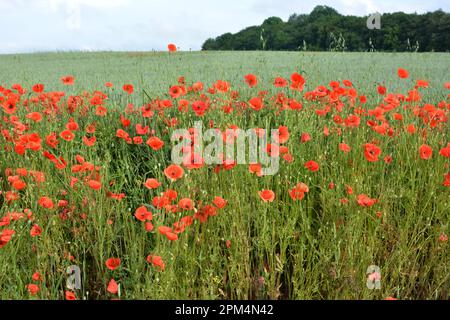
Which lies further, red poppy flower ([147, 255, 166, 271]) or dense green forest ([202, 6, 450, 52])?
dense green forest ([202, 6, 450, 52])

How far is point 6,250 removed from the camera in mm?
2299

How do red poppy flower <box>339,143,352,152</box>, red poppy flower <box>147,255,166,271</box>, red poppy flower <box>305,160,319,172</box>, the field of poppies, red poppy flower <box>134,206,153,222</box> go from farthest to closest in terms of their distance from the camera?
red poppy flower <box>339,143,352,152</box>, red poppy flower <box>305,160,319,172</box>, the field of poppies, red poppy flower <box>134,206,153,222</box>, red poppy flower <box>147,255,166,271</box>

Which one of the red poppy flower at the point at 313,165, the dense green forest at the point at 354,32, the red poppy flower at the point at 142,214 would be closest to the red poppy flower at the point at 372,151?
the red poppy flower at the point at 313,165

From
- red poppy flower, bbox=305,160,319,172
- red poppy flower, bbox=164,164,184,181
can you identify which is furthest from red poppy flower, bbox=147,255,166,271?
red poppy flower, bbox=305,160,319,172

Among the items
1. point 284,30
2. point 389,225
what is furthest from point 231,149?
point 284,30

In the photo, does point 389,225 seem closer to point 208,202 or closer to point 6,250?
point 208,202

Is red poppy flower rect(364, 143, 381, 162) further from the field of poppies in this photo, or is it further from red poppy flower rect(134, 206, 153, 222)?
red poppy flower rect(134, 206, 153, 222)

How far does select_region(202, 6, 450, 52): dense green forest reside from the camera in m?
15.0

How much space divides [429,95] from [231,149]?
320 cm

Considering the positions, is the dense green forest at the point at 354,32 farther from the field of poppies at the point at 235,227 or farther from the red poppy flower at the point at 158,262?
the red poppy flower at the point at 158,262

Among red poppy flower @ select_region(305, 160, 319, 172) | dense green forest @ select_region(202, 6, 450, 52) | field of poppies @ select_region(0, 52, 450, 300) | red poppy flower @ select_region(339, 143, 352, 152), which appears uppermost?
dense green forest @ select_region(202, 6, 450, 52)

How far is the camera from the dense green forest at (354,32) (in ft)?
49.1

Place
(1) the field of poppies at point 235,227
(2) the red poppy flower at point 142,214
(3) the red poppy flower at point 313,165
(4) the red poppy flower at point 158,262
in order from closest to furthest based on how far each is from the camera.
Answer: (4) the red poppy flower at point 158,262 → (2) the red poppy flower at point 142,214 → (1) the field of poppies at point 235,227 → (3) the red poppy flower at point 313,165

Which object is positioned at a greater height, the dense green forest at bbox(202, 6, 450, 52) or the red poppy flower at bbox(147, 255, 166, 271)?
the dense green forest at bbox(202, 6, 450, 52)
